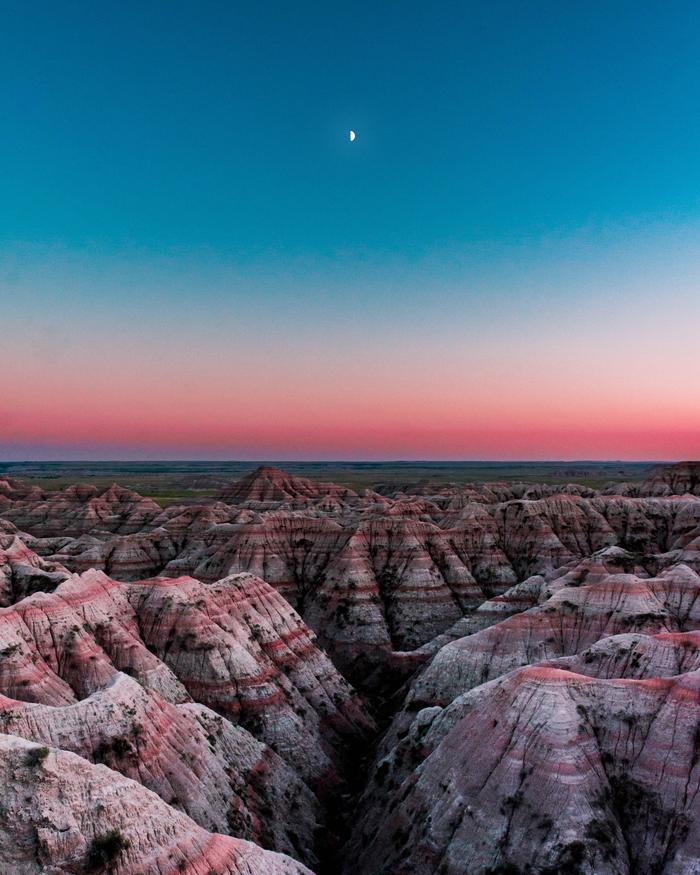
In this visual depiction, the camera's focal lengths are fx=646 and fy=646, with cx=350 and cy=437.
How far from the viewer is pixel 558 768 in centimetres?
2811

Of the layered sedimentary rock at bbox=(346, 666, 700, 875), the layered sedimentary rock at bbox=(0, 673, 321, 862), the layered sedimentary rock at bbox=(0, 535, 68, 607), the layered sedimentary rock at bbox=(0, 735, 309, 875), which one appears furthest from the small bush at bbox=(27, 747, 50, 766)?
the layered sedimentary rock at bbox=(0, 535, 68, 607)

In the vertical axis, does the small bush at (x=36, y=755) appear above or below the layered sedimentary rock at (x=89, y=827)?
above

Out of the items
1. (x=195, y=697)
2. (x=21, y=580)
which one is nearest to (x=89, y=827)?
(x=195, y=697)

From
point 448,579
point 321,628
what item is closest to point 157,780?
point 321,628

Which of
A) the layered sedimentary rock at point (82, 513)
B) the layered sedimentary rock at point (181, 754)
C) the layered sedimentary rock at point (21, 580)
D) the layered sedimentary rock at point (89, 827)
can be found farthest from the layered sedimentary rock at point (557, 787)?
the layered sedimentary rock at point (82, 513)

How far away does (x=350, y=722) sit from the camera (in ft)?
172

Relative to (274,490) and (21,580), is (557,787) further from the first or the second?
(274,490)

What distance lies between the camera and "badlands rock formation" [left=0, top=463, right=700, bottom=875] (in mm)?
23531

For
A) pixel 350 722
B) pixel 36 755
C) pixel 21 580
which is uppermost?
pixel 36 755

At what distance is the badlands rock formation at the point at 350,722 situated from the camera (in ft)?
77.2

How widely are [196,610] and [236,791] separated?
1716 cm

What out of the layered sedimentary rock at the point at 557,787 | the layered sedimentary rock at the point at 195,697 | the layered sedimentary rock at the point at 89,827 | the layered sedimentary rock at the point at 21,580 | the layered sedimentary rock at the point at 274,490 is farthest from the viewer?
the layered sedimentary rock at the point at 274,490

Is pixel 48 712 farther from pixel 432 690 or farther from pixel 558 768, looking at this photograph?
pixel 432 690

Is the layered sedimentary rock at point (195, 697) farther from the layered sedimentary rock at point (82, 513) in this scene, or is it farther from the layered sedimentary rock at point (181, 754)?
the layered sedimentary rock at point (82, 513)
